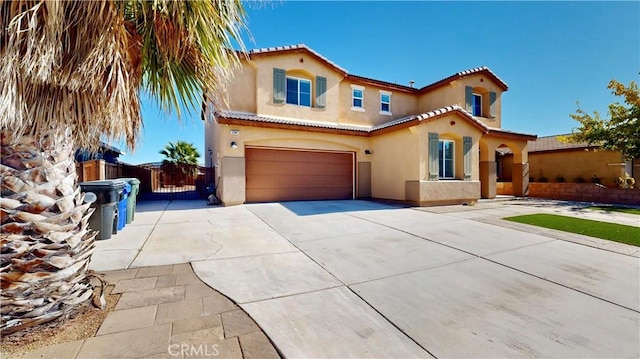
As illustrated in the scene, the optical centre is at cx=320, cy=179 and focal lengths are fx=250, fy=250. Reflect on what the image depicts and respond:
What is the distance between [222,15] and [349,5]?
8485 mm

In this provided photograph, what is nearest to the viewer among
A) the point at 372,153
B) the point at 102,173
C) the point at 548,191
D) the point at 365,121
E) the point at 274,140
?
the point at 102,173

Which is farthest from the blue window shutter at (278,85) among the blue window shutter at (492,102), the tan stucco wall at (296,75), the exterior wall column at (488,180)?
the blue window shutter at (492,102)

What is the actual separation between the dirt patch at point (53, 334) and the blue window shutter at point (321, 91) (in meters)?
12.3

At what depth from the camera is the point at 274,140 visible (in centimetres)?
1205

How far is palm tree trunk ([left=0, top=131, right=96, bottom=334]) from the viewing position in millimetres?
2234

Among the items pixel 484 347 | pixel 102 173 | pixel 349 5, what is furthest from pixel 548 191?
pixel 102 173

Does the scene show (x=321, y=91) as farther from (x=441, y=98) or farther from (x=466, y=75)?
(x=466, y=75)

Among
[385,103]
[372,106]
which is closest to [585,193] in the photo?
[385,103]

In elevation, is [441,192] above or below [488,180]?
below

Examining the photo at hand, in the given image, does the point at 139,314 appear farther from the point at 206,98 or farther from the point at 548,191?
the point at 548,191

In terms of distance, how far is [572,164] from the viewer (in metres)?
18.4

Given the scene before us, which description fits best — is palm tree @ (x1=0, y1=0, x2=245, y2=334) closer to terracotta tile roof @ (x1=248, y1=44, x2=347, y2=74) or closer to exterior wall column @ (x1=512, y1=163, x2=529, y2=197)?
terracotta tile roof @ (x1=248, y1=44, x2=347, y2=74)

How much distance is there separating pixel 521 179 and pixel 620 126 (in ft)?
17.2

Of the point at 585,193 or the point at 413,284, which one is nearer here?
the point at 413,284
